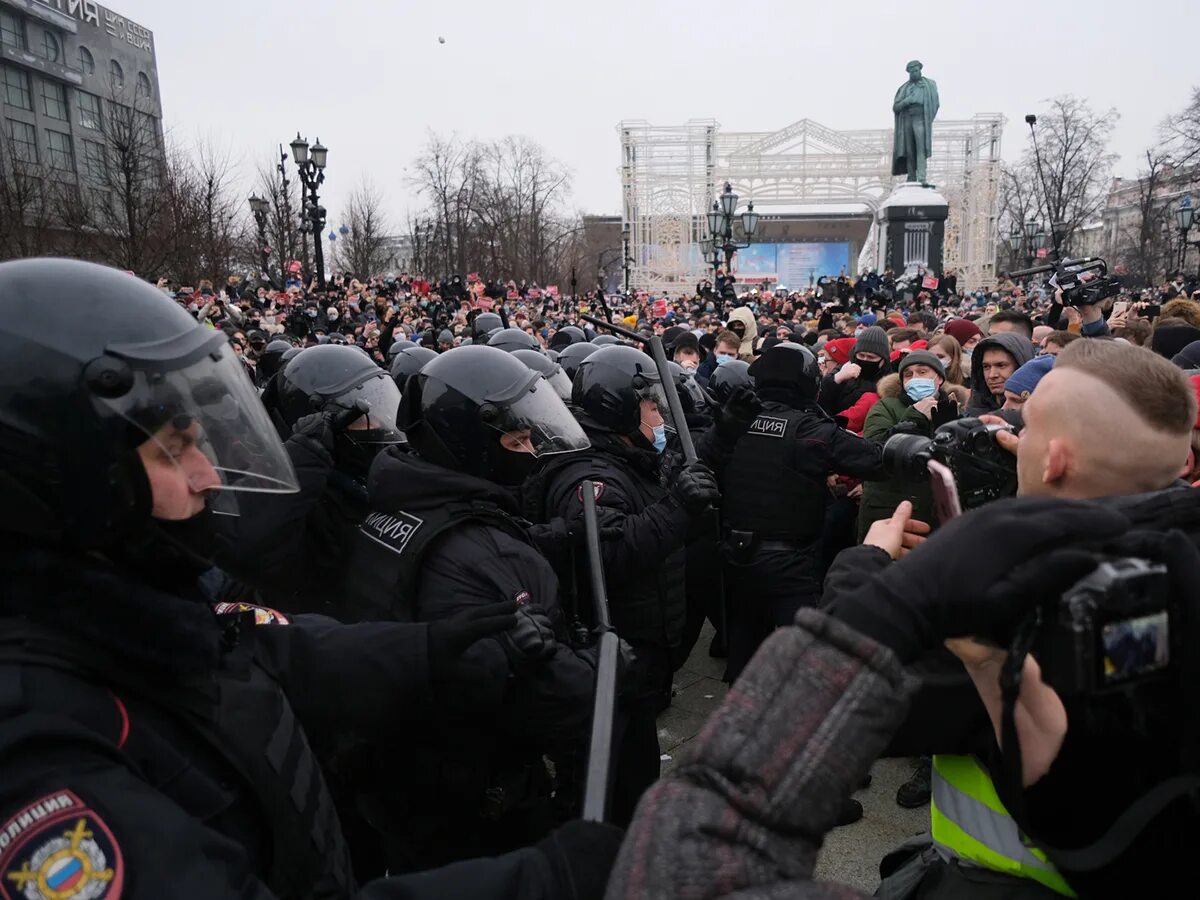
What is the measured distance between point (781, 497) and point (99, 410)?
3.60 m

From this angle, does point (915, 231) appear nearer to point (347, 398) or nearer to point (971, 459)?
point (347, 398)

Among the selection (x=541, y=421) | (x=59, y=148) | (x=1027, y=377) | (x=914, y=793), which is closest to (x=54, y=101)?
(x=59, y=148)

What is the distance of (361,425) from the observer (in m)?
3.63

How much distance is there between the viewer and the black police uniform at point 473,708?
229 centimetres

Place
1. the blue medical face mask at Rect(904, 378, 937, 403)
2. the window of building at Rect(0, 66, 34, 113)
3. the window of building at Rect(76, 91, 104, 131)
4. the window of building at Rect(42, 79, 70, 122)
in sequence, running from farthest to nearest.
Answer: the window of building at Rect(76, 91, 104, 131)
the window of building at Rect(42, 79, 70, 122)
the window of building at Rect(0, 66, 34, 113)
the blue medical face mask at Rect(904, 378, 937, 403)

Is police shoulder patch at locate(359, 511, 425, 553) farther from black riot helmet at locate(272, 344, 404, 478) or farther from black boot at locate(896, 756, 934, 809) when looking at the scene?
black boot at locate(896, 756, 934, 809)

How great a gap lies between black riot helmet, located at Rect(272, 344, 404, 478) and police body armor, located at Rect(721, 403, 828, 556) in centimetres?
185

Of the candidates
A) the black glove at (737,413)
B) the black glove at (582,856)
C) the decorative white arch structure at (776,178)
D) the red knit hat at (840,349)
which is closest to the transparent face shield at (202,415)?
the black glove at (582,856)

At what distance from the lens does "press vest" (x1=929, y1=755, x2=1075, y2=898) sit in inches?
49.4

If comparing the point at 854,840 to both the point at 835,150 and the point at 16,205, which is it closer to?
the point at 16,205

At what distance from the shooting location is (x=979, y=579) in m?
0.86

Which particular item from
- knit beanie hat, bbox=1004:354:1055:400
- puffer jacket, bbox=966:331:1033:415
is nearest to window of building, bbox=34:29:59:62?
→ puffer jacket, bbox=966:331:1033:415

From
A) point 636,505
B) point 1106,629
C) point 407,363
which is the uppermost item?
point 1106,629

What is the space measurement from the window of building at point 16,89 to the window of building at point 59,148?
2.16 m
